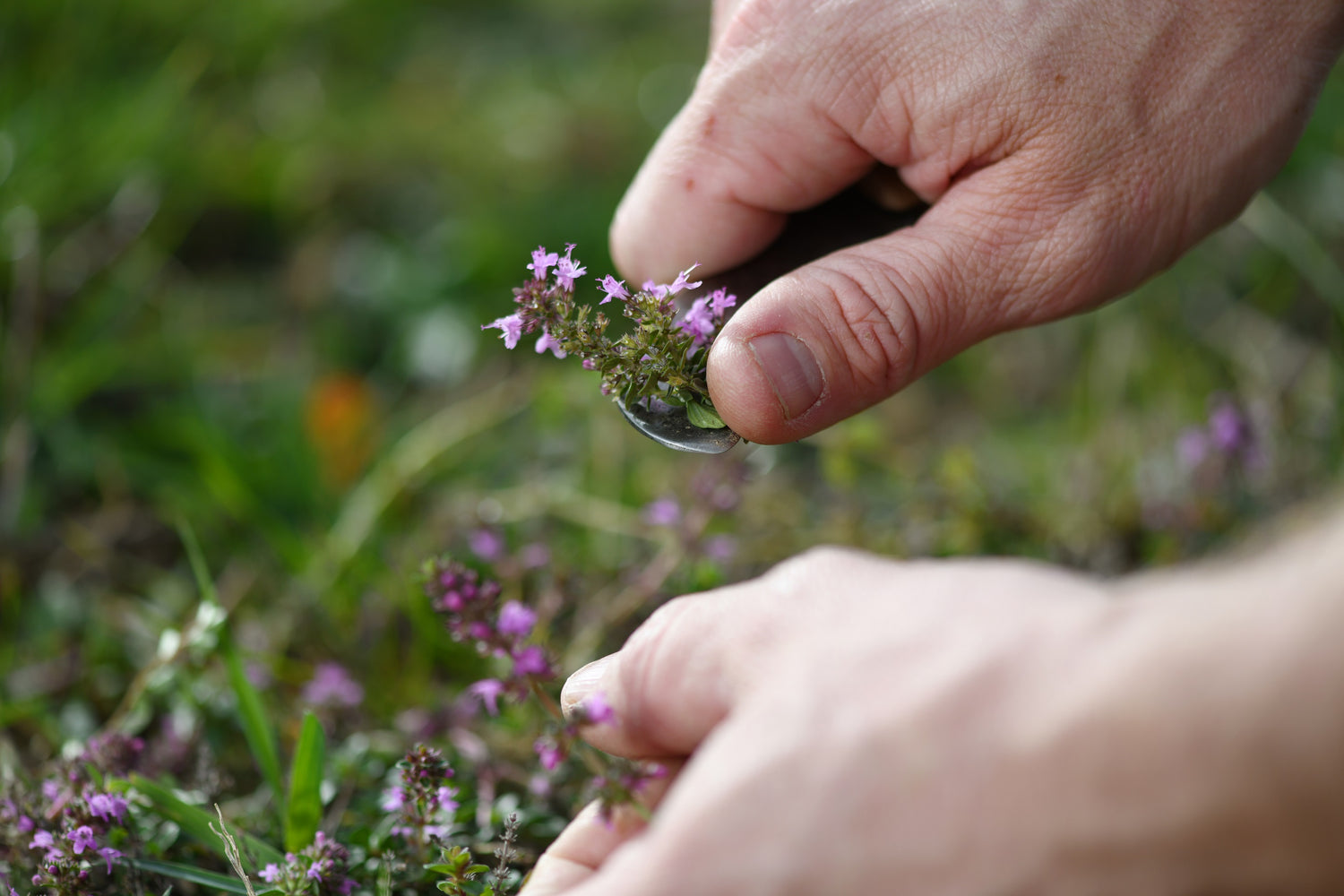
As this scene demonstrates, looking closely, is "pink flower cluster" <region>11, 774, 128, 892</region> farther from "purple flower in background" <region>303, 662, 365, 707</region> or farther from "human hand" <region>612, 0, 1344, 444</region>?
"human hand" <region>612, 0, 1344, 444</region>

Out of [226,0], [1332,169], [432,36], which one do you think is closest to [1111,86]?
[1332,169]

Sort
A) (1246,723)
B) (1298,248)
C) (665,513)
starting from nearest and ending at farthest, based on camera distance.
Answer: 1. (1246,723)
2. (665,513)
3. (1298,248)

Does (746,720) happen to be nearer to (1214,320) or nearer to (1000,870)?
(1000,870)

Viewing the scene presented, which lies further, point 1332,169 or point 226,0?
point 226,0

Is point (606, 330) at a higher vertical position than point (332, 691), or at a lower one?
higher

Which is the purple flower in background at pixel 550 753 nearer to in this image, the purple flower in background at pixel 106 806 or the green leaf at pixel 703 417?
the green leaf at pixel 703 417

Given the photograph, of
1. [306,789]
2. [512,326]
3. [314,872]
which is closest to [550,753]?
[314,872]

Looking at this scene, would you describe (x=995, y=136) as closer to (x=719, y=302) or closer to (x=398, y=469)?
(x=719, y=302)
